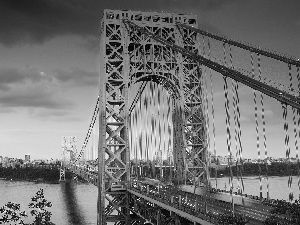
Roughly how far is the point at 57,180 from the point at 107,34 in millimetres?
122440

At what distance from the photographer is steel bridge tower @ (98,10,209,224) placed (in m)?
25.0

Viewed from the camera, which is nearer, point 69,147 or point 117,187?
point 117,187

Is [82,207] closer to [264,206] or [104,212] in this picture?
[104,212]

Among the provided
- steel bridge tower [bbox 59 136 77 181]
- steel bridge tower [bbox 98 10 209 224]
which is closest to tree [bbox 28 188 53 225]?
steel bridge tower [bbox 98 10 209 224]

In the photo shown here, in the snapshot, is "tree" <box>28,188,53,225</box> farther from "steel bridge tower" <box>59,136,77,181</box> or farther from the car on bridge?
"steel bridge tower" <box>59,136,77,181</box>

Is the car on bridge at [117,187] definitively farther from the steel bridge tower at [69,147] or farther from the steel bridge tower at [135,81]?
the steel bridge tower at [69,147]

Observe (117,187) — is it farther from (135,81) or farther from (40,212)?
(40,212)

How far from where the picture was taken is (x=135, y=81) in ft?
86.3

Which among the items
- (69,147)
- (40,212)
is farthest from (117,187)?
(69,147)

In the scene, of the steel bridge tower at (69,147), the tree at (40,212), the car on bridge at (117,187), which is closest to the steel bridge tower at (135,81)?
the car on bridge at (117,187)

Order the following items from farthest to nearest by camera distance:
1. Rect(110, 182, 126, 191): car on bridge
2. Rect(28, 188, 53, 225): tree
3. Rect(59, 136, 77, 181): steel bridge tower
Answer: Rect(59, 136, 77, 181): steel bridge tower → Rect(28, 188, 53, 225): tree → Rect(110, 182, 126, 191): car on bridge

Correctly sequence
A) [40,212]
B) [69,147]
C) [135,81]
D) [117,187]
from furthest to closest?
[69,147]
[40,212]
[135,81]
[117,187]

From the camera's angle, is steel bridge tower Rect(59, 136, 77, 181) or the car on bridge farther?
steel bridge tower Rect(59, 136, 77, 181)

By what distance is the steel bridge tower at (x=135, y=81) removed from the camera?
25031 millimetres
